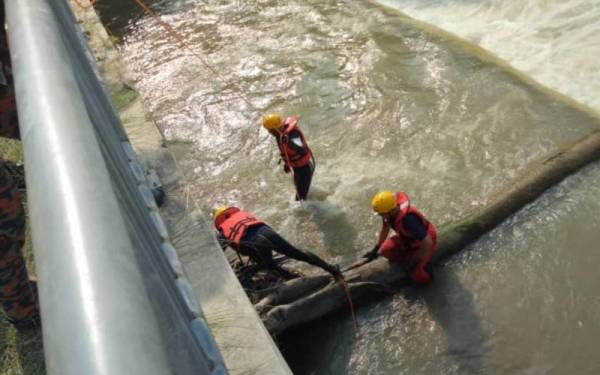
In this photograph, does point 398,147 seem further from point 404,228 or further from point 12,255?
point 12,255

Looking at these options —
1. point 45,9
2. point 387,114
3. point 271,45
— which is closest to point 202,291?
point 45,9

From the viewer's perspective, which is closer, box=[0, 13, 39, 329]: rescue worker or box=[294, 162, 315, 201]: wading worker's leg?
box=[0, 13, 39, 329]: rescue worker

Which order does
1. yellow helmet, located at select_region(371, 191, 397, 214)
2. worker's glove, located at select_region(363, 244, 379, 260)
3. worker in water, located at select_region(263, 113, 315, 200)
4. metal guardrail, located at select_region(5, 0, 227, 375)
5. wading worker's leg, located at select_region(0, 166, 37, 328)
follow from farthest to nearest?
worker in water, located at select_region(263, 113, 315, 200)
worker's glove, located at select_region(363, 244, 379, 260)
yellow helmet, located at select_region(371, 191, 397, 214)
wading worker's leg, located at select_region(0, 166, 37, 328)
metal guardrail, located at select_region(5, 0, 227, 375)

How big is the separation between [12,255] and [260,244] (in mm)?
2198

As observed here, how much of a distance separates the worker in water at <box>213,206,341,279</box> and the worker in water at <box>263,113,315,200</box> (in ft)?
3.63

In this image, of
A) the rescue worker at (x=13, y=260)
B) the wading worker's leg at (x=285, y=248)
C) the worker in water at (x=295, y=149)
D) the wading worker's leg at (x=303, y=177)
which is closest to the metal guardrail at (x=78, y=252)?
the rescue worker at (x=13, y=260)

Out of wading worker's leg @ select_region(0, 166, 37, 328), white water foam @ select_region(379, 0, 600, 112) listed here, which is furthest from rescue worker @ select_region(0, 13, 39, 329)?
white water foam @ select_region(379, 0, 600, 112)

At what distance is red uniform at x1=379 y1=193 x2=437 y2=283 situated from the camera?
515 centimetres

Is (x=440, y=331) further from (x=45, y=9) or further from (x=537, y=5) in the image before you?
(x=537, y=5)

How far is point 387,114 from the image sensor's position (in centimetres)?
798

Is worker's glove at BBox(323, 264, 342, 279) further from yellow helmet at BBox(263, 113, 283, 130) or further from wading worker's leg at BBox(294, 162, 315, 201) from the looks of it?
yellow helmet at BBox(263, 113, 283, 130)

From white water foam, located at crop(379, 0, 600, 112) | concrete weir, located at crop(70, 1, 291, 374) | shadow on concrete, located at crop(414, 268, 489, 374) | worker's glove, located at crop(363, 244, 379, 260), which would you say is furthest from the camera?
white water foam, located at crop(379, 0, 600, 112)

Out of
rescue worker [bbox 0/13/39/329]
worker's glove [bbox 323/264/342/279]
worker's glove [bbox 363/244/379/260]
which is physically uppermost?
rescue worker [bbox 0/13/39/329]

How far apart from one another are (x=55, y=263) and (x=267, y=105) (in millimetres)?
7898
